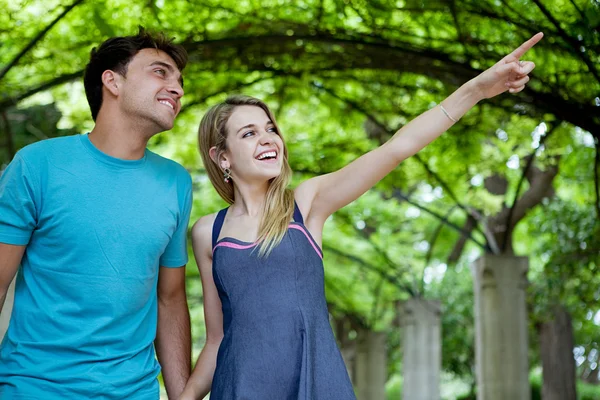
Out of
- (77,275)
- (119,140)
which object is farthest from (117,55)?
(77,275)

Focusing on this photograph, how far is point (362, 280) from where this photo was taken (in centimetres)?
1898

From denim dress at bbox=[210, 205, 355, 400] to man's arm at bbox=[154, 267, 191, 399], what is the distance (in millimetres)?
374

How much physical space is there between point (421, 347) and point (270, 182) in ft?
41.4

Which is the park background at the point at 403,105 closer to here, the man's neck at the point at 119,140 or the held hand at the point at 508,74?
the held hand at the point at 508,74

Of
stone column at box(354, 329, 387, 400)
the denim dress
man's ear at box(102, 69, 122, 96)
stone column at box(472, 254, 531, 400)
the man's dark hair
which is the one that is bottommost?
the denim dress

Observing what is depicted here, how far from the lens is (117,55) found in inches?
148

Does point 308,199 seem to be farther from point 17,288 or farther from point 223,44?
point 223,44

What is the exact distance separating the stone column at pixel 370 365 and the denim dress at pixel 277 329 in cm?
1629

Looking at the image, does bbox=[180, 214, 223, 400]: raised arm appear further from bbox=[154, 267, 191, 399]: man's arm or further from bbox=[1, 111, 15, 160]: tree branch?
bbox=[1, 111, 15, 160]: tree branch

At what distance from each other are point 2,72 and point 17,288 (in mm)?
4066

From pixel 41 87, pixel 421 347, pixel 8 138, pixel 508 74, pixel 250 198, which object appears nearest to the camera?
pixel 508 74

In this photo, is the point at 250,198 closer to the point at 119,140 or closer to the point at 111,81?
the point at 119,140

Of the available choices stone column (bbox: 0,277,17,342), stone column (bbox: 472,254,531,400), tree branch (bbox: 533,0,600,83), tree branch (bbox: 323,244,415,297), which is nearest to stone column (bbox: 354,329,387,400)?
tree branch (bbox: 323,244,415,297)

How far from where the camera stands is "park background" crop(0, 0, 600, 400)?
7.26 meters
